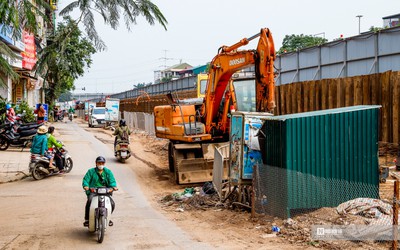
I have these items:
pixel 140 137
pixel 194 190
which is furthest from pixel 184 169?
pixel 140 137

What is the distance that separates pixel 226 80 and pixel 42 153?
6524 millimetres

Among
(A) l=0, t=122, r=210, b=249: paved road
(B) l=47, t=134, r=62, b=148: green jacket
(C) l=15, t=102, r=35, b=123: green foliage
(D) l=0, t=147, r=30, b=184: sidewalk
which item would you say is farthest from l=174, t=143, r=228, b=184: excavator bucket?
(C) l=15, t=102, r=35, b=123: green foliage

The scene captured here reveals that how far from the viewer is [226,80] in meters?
16.2

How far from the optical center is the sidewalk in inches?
713

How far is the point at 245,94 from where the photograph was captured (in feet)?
52.9

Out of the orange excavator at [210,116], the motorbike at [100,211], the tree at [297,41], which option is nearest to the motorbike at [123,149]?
the orange excavator at [210,116]

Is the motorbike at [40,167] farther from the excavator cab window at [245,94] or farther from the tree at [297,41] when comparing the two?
the tree at [297,41]

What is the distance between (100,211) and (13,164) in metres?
12.4

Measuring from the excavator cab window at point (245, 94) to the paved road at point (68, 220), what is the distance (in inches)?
162

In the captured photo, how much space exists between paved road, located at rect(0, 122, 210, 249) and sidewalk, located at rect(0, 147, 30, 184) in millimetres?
955

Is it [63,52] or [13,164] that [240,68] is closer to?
[63,52]

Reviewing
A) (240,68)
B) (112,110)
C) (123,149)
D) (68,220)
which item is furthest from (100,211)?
(112,110)

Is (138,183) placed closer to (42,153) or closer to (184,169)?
(184,169)

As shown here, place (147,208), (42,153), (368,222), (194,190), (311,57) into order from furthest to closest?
1. (311,57)
2. (42,153)
3. (194,190)
4. (147,208)
5. (368,222)
